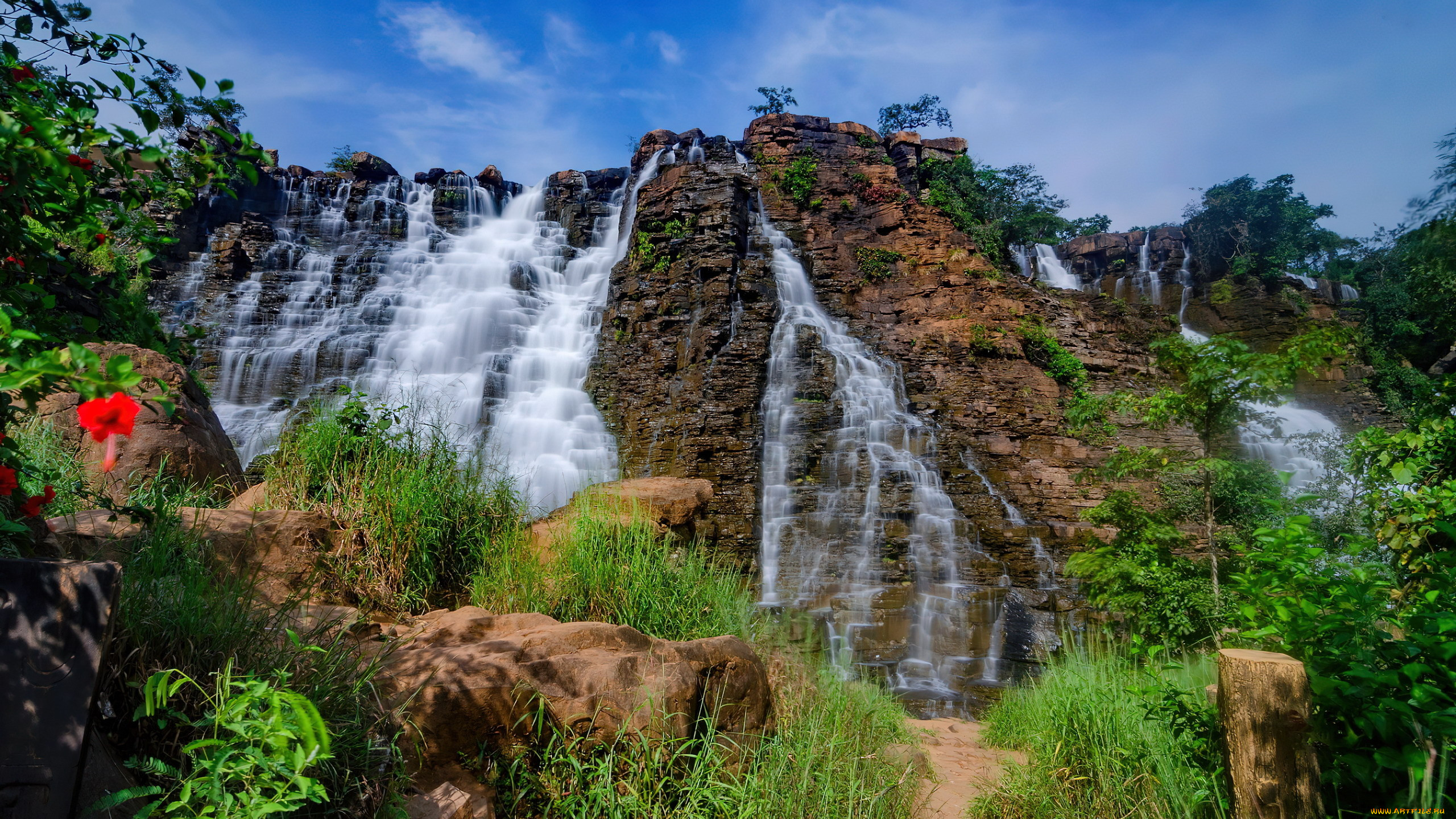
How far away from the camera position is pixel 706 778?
3219mm

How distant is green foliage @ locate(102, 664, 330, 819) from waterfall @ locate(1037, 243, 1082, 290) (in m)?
25.5

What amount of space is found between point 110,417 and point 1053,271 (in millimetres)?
27091

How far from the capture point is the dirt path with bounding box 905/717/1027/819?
156 inches

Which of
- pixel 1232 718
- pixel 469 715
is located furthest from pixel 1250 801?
pixel 469 715

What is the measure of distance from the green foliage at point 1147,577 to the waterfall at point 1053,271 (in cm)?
1962

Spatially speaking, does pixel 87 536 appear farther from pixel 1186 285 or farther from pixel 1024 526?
A: pixel 1186 285

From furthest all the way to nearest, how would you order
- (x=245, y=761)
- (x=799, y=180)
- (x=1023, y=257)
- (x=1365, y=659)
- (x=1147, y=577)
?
(x=1023, y=257) → (x=799, y=180) → (x=1147, y=577) → (x=1365, y=659) → (x=245, y=761)

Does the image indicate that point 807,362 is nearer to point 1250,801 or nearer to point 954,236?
point 954,236

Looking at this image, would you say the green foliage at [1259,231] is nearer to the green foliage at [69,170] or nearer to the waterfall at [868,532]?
the waterfall at [868,532]

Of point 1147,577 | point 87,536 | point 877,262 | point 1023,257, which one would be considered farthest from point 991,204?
point 87,536

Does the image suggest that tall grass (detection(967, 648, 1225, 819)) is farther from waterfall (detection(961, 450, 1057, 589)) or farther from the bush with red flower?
waterfall (detection(961, 450, 1057, 589))

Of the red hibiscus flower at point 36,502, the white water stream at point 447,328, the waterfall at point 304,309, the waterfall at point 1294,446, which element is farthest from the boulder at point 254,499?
the waterfall at point 1294,446

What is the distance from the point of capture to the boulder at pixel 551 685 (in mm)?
2895

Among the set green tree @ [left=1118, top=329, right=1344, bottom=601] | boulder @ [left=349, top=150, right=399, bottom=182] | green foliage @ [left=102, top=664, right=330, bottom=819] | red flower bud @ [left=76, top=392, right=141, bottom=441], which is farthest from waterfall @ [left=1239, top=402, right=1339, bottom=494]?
boulder @ [left=349, top=150, right=399, bottom=182]
